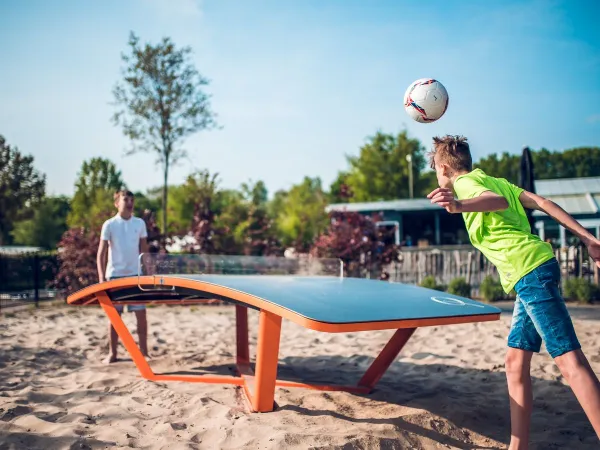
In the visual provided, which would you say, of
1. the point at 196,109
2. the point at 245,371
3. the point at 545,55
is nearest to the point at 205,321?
the point at 245,371

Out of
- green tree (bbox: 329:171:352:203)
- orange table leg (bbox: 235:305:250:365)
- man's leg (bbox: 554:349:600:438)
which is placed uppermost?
green tree (bbox: 329:171:352:203)

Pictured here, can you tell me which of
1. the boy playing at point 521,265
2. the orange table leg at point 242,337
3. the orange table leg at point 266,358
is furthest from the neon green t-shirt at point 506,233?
the orange table leg at point 242,337

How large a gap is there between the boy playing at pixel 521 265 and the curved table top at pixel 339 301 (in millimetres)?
496

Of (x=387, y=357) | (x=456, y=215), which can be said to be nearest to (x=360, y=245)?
(x=387, y=357)

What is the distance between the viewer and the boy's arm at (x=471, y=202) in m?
2.51

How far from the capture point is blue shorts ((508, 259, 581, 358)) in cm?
252

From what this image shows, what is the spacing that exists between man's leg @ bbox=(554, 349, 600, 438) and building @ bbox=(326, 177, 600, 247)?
14.9 metres

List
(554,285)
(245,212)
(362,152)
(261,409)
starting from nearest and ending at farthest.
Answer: (554,285) → (261,409) → (245,212) → (362,152)

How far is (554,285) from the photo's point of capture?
2598 millimetres

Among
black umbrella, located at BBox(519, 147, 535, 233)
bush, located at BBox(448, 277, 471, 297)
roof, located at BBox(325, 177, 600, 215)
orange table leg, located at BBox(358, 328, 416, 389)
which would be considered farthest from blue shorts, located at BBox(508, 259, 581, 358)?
roof, located at BBox(325, 177, 600, 215)

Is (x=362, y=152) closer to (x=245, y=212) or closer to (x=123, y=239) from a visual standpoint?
(x=245, y=212)

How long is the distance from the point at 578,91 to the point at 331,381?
910 inches

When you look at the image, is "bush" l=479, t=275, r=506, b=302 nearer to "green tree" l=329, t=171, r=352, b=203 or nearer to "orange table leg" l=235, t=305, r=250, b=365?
"orange table leg" l=235, t=305, r=250, b=365

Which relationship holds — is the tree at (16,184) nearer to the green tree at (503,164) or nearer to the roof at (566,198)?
the roof at (566,198)
